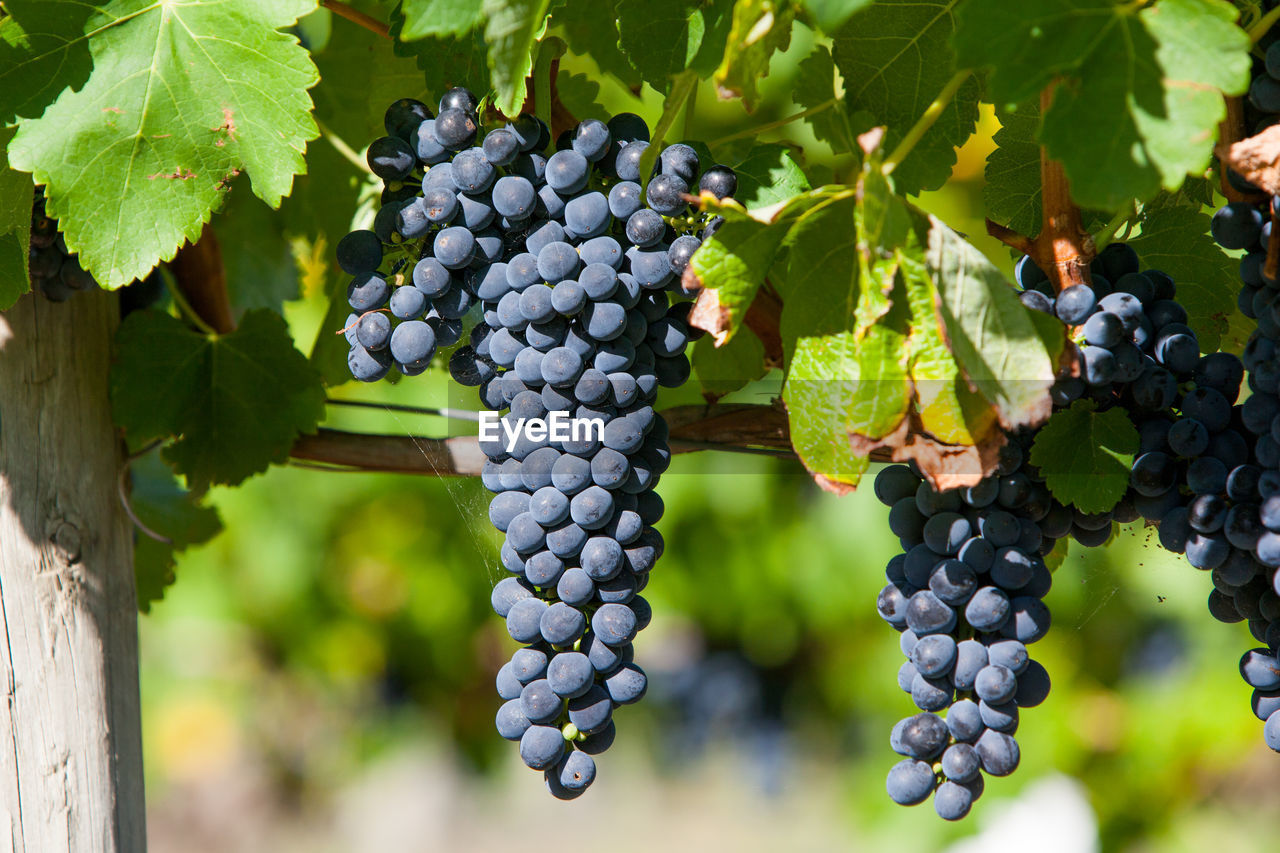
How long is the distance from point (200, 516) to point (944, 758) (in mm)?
931

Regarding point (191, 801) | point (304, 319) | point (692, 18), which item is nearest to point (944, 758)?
point (692, 18)

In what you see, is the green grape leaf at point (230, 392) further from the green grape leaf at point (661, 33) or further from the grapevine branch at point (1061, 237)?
the grapevine branch at point (1061, 237)

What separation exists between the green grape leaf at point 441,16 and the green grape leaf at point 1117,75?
298 millimetres

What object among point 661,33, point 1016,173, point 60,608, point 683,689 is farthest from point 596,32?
point 683,689

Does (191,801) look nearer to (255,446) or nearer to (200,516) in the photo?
(200,516)

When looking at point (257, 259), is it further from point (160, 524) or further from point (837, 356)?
point (837, 356)

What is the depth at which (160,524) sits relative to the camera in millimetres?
1221

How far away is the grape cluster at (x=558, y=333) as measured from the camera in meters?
0.72

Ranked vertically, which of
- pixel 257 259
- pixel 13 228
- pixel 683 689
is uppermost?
pixel 13 228

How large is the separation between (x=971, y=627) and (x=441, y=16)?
1.77 feet

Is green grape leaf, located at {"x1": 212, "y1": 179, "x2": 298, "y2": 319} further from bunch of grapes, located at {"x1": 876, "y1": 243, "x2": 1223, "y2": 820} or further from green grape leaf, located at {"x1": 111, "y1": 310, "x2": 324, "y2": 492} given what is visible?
bunch of grapes, located at {"x1": 876, "y1": 243, "x2": 1223, "y2": 820}

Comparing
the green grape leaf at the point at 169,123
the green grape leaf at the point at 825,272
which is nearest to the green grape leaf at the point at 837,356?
the green grape leaf at the point at 825,272

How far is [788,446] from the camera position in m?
0.95

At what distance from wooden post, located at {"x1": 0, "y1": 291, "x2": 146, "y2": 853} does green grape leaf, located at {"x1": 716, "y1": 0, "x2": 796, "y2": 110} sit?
0.68 m
